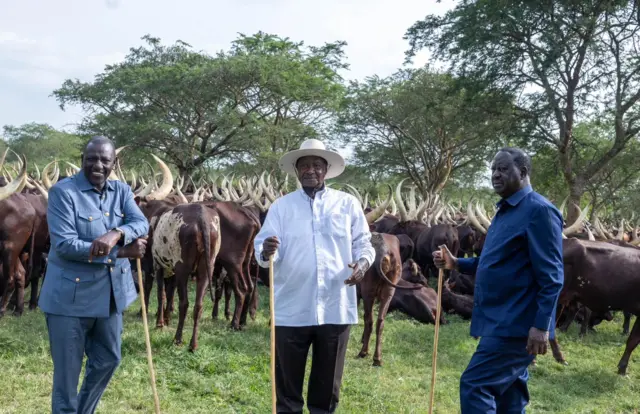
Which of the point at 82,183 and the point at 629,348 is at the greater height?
the point at 82,183

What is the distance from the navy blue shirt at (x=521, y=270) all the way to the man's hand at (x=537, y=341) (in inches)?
1.4

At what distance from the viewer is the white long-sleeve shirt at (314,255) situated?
3629mm

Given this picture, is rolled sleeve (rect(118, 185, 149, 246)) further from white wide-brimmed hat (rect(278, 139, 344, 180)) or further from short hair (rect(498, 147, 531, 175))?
short hair (rect(498, 147, 531, 175))

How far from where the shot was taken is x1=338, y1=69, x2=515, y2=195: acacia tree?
24422 mm

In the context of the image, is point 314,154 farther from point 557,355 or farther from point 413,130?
point 413,130

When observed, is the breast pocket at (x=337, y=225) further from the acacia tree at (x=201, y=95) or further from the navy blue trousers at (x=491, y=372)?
the acacia tree at (x=201, y=95)

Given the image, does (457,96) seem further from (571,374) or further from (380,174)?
(571,374)

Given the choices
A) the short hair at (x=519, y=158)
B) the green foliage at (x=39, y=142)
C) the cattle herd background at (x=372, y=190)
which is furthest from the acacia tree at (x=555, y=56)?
the green foliage at (x=39, y=142)

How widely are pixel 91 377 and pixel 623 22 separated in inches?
655

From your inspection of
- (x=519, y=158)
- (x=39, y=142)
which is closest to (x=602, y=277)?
(x=519, y=158)

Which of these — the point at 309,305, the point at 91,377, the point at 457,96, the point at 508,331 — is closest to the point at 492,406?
the point at 508,331

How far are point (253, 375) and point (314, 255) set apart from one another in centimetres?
257

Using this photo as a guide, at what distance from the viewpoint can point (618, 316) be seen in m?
10.8

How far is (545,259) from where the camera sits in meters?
3.18
